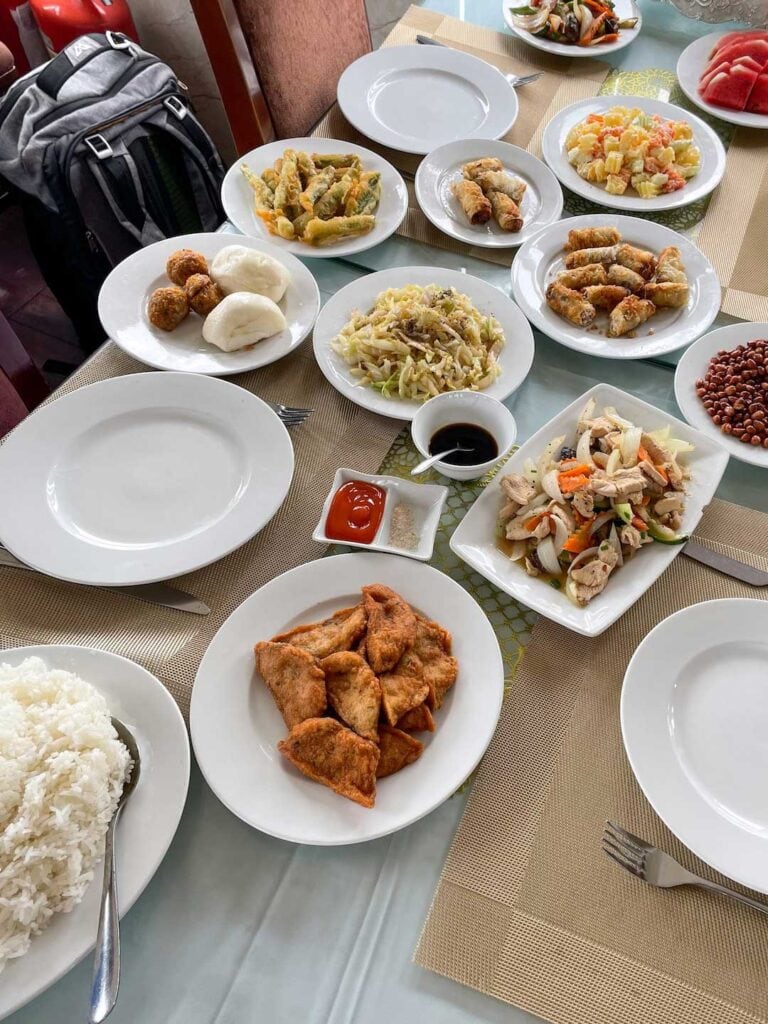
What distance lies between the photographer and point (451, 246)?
6.04 feet

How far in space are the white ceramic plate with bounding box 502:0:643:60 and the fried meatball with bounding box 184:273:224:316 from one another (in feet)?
4.82

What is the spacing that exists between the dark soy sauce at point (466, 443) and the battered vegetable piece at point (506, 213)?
0.69m

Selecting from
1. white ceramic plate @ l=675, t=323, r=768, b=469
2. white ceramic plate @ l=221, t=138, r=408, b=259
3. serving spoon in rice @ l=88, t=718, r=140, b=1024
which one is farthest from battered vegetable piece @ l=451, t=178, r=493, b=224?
serving spoon in rice @ l=88, t=718, r=140, b=1024

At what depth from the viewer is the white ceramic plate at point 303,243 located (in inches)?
69.7

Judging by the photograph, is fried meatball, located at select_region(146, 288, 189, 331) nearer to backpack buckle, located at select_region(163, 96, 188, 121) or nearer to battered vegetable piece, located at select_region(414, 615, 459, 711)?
battered vegetable piece, located at select_region(414, 615, 459, 711)

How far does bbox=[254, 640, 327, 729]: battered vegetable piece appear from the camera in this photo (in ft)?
3.45

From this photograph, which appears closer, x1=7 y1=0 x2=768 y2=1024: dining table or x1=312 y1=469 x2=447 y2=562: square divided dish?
x1=7 y1=0 x2=768 y2=1024: dining table

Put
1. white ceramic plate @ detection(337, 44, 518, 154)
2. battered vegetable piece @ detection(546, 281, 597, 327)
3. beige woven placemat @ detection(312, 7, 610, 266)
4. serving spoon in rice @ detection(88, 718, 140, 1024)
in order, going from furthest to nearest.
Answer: white ceramic plate @ detection(337, 44, 518, 154), beige woven placemat @ detection(312, 7, 610, 266), battered vegetable piece @ detection(546, 281, 597, 327), serving spoon in rice @ detection(88, 718, 140, 1024)

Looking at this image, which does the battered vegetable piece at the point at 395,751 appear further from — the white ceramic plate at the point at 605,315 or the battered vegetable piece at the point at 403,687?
the white ceramic plate at the point at 605,315

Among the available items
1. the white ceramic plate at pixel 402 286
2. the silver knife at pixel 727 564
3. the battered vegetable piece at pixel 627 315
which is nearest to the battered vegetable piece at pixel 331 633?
the white ceramic plate at pixel 402 286

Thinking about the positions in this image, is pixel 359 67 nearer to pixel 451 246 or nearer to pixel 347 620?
pixel 451 246

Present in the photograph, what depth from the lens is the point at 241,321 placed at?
1536 mm

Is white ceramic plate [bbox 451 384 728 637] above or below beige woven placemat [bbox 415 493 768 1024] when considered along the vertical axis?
above

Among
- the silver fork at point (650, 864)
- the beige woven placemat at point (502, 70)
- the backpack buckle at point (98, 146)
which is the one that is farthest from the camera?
the backpack buckle at point (98, 146)
